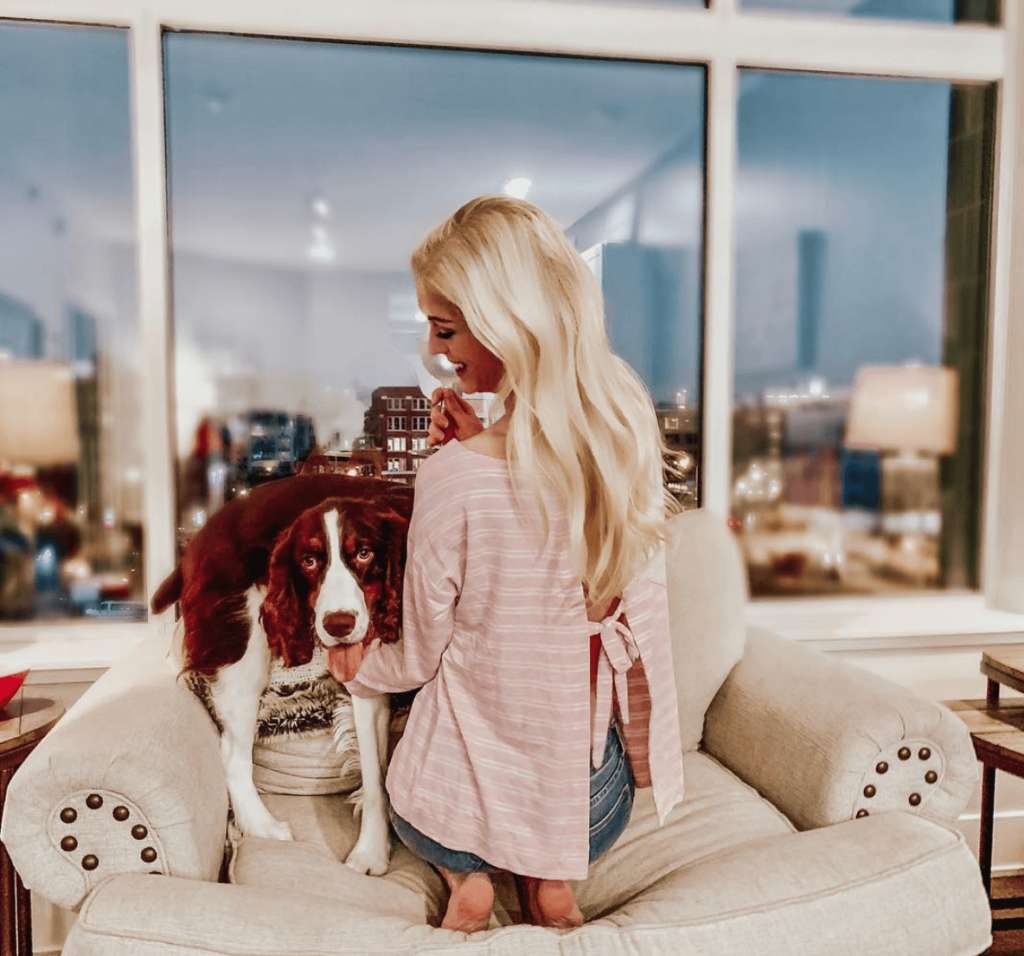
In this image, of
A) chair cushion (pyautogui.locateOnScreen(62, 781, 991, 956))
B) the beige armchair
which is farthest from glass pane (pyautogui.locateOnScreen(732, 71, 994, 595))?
chair cushion (pyautogui.locateOnScreen(62, 781, 991, 956))

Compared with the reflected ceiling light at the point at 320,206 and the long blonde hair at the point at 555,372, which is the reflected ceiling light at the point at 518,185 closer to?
the reflected ceiling light at the point at 320,206

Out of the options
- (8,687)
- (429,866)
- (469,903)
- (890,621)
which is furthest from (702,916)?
(890,621)

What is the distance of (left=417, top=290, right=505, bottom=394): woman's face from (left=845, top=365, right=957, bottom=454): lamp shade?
163cm

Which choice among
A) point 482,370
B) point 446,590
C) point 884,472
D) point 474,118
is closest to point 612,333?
point 474,118

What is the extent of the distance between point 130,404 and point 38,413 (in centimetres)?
22

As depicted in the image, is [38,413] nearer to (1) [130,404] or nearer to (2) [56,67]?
(1) [130,404]

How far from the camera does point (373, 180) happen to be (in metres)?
2.22

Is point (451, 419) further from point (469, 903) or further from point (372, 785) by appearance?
point (469, 903)

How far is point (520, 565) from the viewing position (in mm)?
1127

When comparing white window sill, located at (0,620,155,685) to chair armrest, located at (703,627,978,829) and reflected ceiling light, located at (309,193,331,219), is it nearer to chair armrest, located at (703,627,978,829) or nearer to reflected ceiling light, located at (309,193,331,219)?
reflected ceiling light, located at (309,193,331,219)

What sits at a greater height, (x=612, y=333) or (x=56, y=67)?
(x=56, y=67)

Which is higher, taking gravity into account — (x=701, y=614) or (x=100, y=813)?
(x=701, y=614)

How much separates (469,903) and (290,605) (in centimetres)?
51

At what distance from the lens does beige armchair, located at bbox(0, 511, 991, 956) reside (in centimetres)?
101
